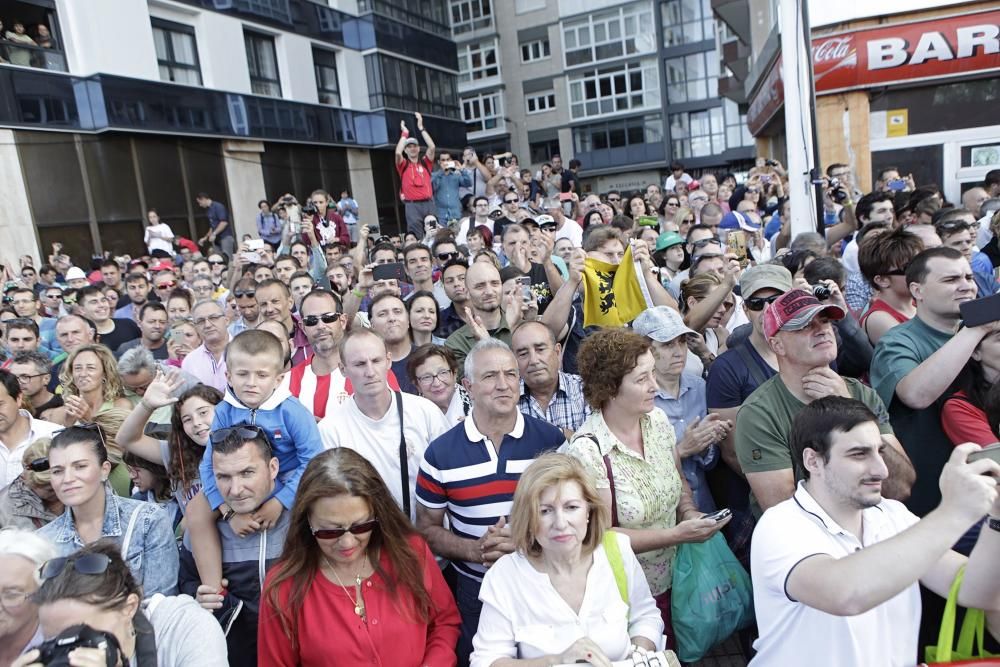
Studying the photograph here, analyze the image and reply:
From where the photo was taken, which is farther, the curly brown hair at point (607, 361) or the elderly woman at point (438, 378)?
the elderly woman at point (438, 378)

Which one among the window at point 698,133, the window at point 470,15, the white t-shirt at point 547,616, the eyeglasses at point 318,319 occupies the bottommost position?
the white t-shirt at point 547,616

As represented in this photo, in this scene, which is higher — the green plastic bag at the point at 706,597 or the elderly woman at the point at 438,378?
the elderly woman at the point at 438,378

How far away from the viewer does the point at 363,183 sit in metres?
21.5

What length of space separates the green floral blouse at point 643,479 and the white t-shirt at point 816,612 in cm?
74

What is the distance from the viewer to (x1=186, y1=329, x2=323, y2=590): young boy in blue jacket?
9.45 feet

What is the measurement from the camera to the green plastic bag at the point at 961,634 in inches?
77.7

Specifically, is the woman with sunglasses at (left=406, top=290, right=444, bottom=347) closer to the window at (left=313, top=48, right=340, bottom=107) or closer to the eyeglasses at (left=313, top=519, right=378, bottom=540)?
the eyeglasses at (left=313, top=519, right=378, bottom=540)

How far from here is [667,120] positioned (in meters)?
37.3

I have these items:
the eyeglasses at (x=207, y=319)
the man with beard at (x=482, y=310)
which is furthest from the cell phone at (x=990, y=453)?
the eyeglasses at (x=207, y=319)

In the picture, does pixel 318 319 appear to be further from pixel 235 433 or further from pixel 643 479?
pixel 643 479

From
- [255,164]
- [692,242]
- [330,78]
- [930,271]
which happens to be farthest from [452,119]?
[930,271]

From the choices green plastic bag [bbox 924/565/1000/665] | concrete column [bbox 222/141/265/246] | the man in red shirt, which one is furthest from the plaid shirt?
concrete column [bbox 222/141/265/246]

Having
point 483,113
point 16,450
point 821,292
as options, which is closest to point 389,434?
point 821,292

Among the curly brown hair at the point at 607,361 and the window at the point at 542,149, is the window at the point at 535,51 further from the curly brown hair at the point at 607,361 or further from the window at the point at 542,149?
the curly brown hair at the point at 607,361
